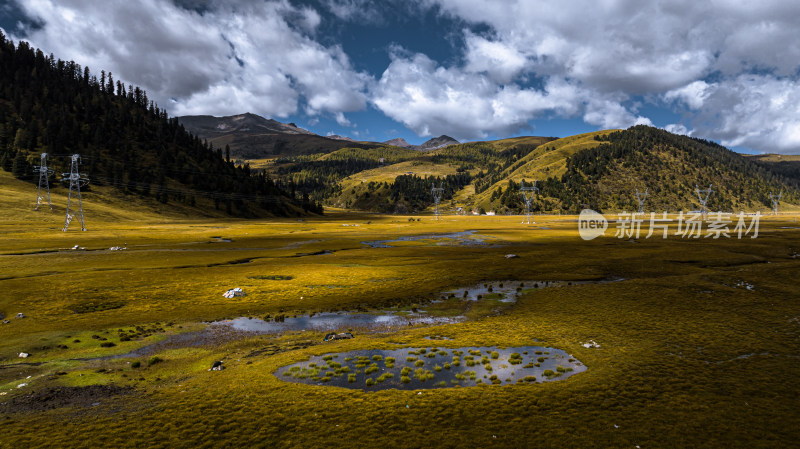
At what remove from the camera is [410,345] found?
26.6 meters

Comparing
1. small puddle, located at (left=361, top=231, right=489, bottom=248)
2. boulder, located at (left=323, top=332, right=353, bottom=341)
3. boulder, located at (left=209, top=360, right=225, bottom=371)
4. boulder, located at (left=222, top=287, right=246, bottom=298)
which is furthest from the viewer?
small puddle, located at (left=361, top=231, right=489, bottom=248)

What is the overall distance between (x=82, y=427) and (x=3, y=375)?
35.0ft

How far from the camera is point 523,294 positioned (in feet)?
141

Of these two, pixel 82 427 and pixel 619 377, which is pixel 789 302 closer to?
pixel 619 377

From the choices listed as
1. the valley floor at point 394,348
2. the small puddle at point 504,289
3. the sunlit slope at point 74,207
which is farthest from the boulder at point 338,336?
the sunlit slope at point 74,207

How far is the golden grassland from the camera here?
1530cm

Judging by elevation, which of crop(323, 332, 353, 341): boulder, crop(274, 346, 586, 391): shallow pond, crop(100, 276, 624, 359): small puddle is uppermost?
crop(274, 346, 586, 391): shallow pond

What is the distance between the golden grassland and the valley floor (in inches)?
5.0

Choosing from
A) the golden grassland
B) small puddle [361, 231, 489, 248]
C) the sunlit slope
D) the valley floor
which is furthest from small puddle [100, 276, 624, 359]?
the sunlit slope

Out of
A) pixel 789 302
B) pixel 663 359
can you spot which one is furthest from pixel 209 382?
pixel 789 302

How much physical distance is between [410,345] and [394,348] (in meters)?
1.31

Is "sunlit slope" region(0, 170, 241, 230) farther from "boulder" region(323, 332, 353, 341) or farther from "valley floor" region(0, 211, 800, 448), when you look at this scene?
"boulder" region(323, 332, 353, 341)

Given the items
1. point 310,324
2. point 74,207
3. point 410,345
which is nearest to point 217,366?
point 310,324

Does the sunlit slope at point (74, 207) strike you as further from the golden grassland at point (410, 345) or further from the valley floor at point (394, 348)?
the valley floor at point (394, 348)
